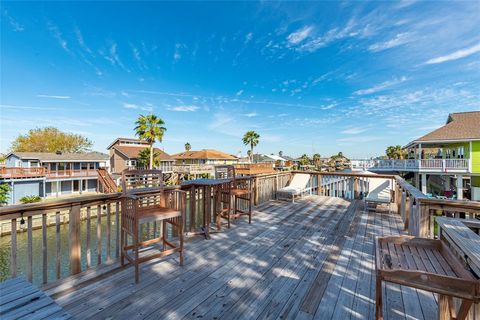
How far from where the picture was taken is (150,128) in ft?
67.8

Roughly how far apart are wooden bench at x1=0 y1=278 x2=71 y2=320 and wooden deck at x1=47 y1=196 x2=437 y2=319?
930mm

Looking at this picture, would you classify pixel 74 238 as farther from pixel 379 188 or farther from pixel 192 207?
pixel 379 188

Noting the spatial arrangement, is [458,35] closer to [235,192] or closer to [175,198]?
[235,192]

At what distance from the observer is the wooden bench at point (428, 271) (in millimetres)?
1045

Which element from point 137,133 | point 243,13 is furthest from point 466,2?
point 137,133

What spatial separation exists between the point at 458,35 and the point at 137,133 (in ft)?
75.0

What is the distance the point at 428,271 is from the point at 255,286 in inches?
59.8

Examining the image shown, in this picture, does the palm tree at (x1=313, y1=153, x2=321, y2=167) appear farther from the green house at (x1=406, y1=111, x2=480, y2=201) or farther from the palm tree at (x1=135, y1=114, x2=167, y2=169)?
the palm tree at (x1=135, y1=114, x2=167, y2=169)

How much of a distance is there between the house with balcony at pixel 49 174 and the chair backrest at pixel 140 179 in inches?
769

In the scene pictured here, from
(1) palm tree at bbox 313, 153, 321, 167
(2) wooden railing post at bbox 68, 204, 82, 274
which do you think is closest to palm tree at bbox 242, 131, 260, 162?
(1) palm tree at bbox 313, 153, 321, 167

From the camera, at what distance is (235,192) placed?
13.9 feet

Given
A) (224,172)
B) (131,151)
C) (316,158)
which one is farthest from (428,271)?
(316,158)

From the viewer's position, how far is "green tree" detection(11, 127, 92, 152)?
87.4 ft

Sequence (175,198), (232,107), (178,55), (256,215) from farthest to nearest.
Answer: (232,107)
(178,55)
(256,215)
(175,198)
